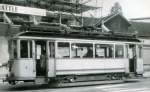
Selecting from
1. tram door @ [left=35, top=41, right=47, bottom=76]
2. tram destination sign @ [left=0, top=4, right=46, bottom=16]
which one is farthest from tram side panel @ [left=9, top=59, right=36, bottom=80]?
tram destination sign @ [left=0, top=4, right=46, bottom=16]

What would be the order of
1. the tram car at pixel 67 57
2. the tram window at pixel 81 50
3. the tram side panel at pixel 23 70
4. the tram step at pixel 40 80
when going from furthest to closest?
the tram window at pixel 81 50, the tram step at pixel 40 80, the tram car at pixel 67 57, the tram side panel at pixel 23 70

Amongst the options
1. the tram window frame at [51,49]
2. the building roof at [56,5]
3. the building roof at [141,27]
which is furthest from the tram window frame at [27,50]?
the building roof at [141,27]

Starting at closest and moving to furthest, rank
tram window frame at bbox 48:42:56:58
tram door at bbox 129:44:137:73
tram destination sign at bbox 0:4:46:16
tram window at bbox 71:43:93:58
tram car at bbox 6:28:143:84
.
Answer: tram car at bbox 6:28:143:84
tram window frame at bbox 48:42:56:58
tram window at bbox 71:43:93:58
tram door at bbox 129:44:137:73
tram destination sign at bbox 0:4:46:16

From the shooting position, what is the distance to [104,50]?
2300cm

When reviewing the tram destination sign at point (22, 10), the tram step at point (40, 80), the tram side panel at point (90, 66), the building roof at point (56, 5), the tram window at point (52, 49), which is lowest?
the tram step at point (40, 80)

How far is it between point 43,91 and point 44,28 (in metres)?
3.65

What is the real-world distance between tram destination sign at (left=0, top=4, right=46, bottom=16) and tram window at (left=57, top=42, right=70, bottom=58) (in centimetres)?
1208

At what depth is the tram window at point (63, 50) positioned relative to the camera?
20922mm

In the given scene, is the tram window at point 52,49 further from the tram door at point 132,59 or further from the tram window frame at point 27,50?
the tram door at point 132,59

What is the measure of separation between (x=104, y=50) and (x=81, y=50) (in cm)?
180

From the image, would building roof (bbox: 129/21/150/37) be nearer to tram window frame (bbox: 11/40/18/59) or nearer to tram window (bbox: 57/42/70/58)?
tram window (bbox: 57/42/70/58)

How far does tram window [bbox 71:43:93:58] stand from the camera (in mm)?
21453

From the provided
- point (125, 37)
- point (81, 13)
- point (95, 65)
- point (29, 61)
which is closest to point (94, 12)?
point (81, 13)

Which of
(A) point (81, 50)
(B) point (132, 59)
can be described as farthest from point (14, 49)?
(B) point (132, 59)
